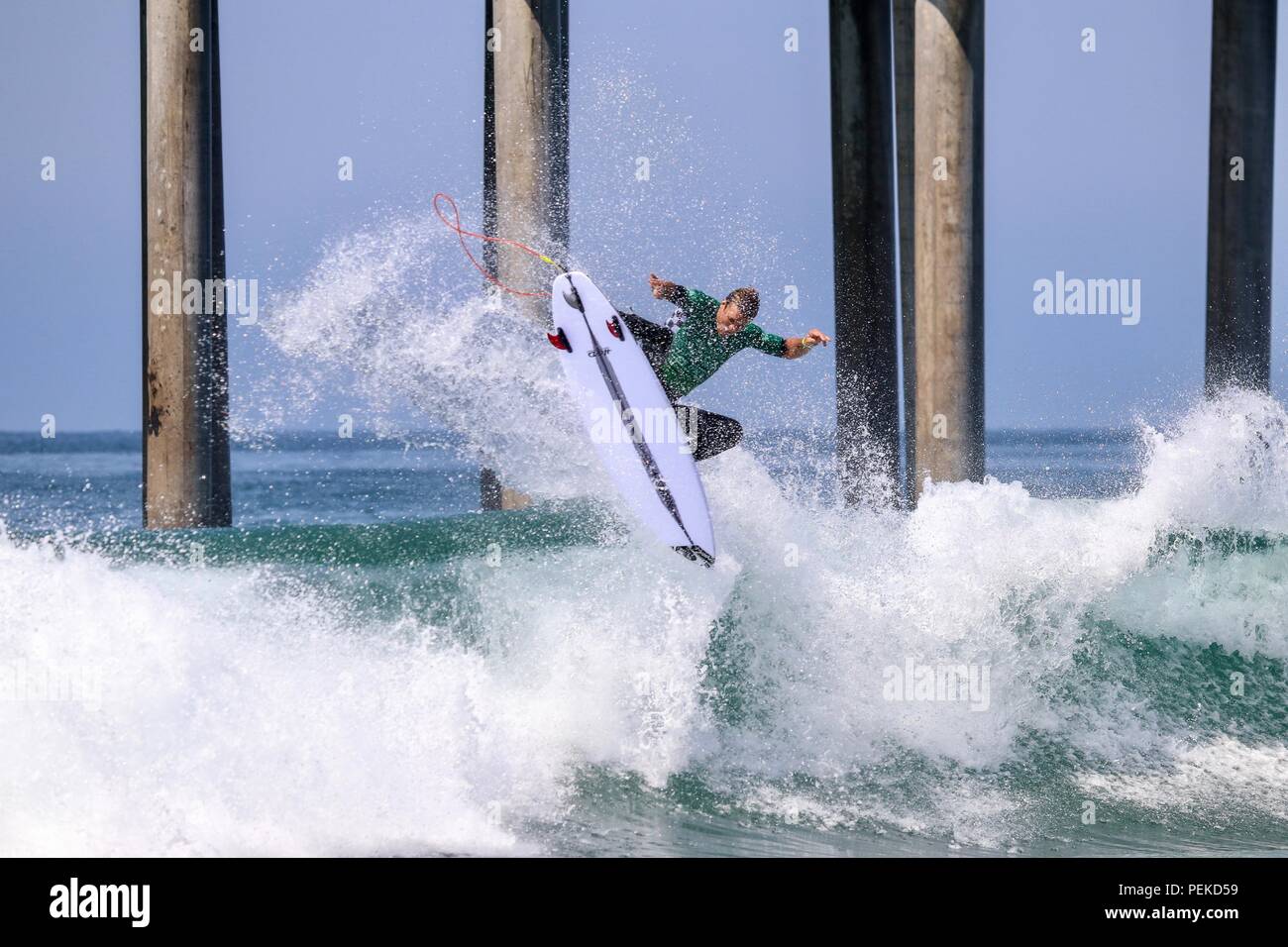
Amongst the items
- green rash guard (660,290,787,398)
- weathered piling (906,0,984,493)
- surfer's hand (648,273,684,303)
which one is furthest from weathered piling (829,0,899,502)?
surfer's hand (648,273,684,303)

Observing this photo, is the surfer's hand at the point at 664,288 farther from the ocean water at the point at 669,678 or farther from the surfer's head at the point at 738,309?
the ocean water at the point at 669,678

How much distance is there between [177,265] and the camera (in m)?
9.03

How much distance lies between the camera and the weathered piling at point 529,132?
9773 millimetres

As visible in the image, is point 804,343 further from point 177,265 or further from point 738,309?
point 177,265

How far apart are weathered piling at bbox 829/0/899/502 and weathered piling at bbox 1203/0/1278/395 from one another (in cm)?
273

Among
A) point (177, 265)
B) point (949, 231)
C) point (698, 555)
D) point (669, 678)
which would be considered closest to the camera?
point (669, 678)

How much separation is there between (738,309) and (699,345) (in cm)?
42

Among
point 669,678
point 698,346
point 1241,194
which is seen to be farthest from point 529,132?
point 1241,194

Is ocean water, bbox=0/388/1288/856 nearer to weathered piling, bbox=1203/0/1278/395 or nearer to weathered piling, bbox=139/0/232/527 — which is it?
weathered piling, bbox=139/0/232/527

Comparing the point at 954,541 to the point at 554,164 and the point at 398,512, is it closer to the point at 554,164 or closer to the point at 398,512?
→ the point at 554,164

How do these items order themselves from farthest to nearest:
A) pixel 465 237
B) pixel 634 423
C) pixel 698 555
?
pixel 465 237 → pixel 634 423 → pixel 698 555

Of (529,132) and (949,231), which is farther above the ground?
(529,132)

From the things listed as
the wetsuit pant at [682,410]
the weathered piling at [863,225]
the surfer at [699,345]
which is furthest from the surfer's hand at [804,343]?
the weathered piling at [863,225]

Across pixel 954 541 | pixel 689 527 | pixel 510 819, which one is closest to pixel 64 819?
pixel 510 819
